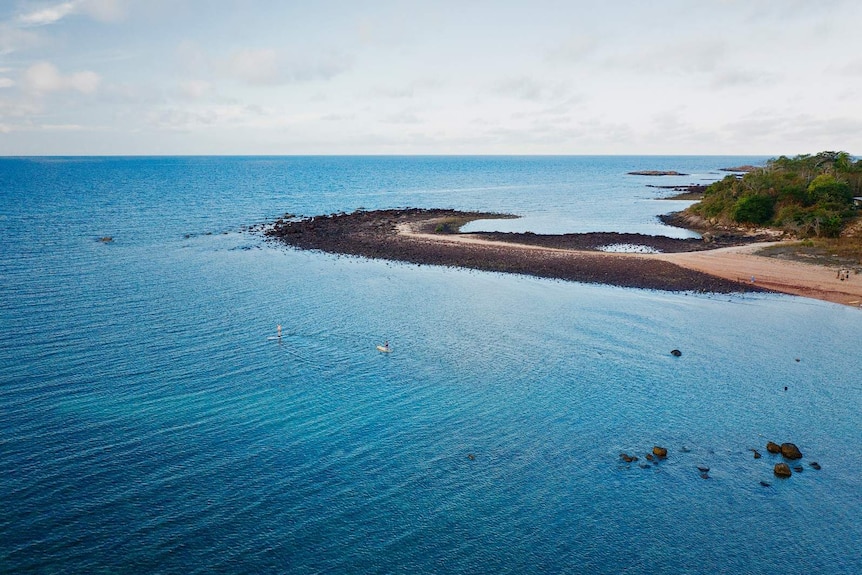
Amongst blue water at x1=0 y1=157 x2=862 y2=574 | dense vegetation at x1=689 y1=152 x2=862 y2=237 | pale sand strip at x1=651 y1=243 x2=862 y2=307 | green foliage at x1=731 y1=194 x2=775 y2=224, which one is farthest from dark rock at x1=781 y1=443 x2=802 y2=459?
green foliage at x1=731 y1=194 x2=775 y2=224

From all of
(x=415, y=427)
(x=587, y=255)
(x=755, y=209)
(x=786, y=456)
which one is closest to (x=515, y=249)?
(x=587, y=255)

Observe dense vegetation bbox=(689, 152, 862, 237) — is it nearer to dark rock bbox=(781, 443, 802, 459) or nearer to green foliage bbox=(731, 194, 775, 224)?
green foliage bbox=(731, 194, 775, 224)

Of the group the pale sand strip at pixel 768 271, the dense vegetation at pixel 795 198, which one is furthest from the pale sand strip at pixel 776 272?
the dense vegetation at pixel 795 198

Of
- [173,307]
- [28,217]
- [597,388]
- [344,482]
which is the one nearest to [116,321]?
[173,307]

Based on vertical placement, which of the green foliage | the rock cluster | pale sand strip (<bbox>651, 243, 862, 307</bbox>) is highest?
the green foliage

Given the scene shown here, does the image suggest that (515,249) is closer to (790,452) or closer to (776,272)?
(776,272)

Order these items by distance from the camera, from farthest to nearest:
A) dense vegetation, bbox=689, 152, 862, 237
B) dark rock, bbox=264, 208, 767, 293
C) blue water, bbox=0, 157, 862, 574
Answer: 1. dense vegetation, bbox=689, 152, 862, 237
2. dark rock, bbox=264, 208, 767, 293
3. blue water, bbox=0, 157, 862, 574
